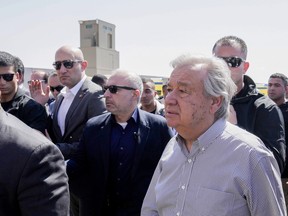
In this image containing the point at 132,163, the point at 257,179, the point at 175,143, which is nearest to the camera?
the point at 257,179

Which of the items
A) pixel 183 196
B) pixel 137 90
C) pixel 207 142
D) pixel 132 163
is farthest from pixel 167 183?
pixel 137 90

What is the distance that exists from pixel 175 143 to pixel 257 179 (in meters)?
0.66

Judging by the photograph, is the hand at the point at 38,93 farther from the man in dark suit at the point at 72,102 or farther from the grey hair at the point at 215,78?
the grey hair at the point at 215,78

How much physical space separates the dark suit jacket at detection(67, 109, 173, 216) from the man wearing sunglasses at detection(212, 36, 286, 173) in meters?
0.91

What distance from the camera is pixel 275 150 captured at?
8.49 ft

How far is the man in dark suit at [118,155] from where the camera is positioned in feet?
10.8

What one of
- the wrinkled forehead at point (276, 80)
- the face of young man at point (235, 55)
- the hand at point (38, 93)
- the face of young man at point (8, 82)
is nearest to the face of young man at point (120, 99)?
the face of young man at point (8, 82)

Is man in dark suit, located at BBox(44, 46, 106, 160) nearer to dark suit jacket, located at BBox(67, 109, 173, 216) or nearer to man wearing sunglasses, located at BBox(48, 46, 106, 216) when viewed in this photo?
man wearing sunglasses, located at BBox(48, 46, 106, 216)

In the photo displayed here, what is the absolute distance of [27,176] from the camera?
1.46 meters

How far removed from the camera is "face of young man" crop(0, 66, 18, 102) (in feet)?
11.6

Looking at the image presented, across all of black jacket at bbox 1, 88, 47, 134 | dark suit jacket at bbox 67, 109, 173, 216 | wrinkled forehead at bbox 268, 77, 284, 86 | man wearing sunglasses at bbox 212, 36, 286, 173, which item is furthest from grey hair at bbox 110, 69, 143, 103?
wrinkled forehead at bbox 268, 77, 284, 86

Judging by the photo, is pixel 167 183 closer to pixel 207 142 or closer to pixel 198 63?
pixel 207 142

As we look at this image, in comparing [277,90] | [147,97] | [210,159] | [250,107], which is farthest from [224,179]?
[277,90]

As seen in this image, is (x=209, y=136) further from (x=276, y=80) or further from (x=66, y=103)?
(x=276, y=80)
